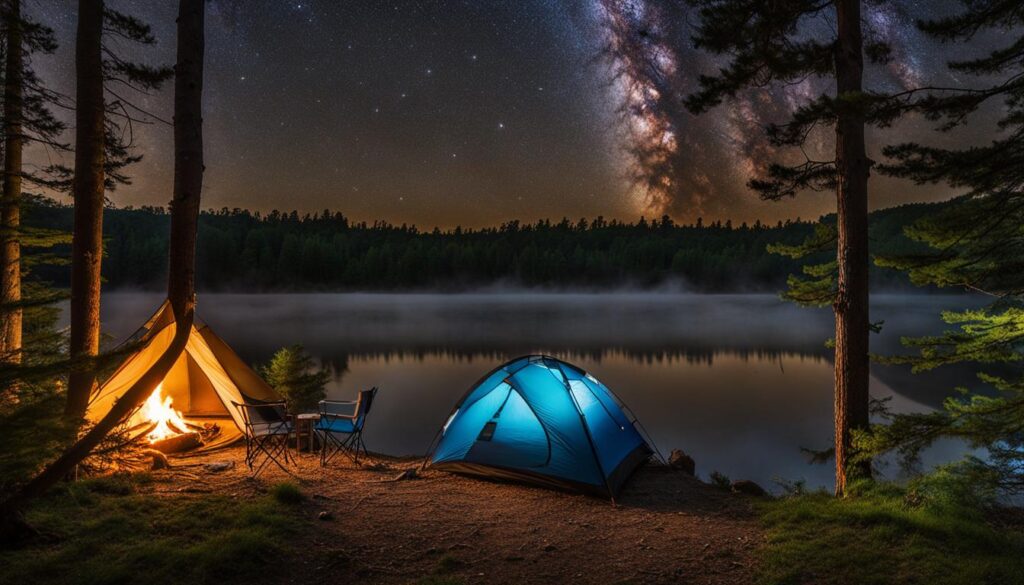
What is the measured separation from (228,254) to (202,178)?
102762 mm

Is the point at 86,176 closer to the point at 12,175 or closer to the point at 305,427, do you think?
the point at 12,175

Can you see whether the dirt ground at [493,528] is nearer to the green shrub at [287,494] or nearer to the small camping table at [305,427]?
the green shrub at [287,494]

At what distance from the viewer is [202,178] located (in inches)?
230

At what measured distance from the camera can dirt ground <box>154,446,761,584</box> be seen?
4.39 meters

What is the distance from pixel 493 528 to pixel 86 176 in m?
6.02

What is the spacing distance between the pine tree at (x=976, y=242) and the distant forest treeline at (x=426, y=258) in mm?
88674

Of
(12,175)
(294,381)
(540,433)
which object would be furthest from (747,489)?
(12,175)

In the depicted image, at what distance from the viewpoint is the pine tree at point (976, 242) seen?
4914mm

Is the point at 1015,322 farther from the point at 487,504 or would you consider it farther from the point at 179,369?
the point at 179,369

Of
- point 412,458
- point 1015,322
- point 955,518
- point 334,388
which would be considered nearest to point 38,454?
point 412,458

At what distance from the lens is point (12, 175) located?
781cm

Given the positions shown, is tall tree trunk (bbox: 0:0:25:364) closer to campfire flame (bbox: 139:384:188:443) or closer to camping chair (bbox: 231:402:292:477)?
campfire flame (bbox: 139:384:188:443)

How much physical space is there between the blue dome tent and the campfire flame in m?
4.11

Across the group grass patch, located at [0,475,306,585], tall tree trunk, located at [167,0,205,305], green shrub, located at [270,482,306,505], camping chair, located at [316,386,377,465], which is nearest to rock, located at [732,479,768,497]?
camping chair, located at [316,386,377,465]
